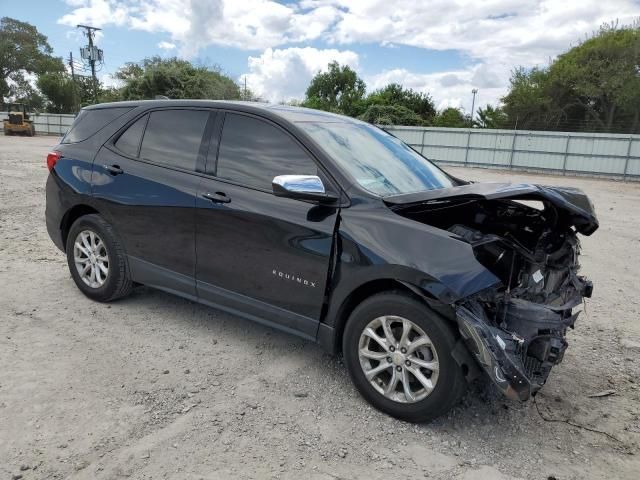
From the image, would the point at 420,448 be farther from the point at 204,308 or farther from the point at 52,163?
the point at 52,163

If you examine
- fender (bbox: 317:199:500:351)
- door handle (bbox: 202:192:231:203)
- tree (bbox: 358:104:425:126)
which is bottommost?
fender (bbox: 317:199:500:351)

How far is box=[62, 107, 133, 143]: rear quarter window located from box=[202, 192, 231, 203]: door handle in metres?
1.45

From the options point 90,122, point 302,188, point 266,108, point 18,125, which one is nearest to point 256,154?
point 266,108

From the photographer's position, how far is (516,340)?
268 cm

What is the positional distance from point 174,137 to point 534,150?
2388 cm

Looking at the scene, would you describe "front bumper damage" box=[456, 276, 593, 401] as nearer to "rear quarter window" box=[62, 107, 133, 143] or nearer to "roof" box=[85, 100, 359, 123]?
"roof" box=[85, 100, 359, 123]

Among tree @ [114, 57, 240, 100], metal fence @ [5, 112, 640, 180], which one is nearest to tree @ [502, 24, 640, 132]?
metal fence @ [5, 112, 640, 180]

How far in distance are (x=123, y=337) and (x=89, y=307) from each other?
746mm

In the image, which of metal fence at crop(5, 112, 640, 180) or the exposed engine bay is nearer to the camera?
the exposed engine bay

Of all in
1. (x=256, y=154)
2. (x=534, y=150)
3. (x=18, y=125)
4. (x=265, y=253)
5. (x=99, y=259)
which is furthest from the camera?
(x=18, y=125)

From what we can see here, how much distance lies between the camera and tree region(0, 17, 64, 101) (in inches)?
2408

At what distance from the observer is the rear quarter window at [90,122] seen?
4434 mm

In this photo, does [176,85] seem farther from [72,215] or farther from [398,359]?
[398,359]

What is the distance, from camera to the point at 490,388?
3342mm
